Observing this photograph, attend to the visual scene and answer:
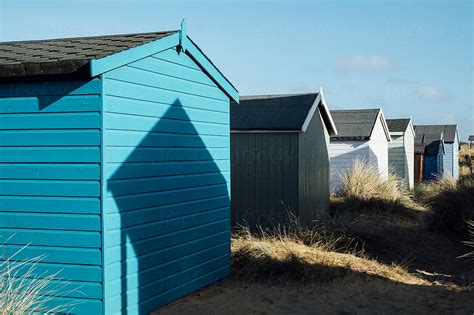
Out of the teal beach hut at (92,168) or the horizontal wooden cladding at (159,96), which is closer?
the teal beach hut at (92,168)

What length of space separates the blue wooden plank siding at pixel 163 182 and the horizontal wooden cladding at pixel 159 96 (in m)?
0.01

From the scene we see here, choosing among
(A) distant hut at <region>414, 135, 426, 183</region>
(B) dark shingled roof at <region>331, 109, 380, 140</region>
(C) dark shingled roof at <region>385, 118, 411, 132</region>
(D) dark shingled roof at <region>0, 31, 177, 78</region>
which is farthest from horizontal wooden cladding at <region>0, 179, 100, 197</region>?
(A) distant hut at <region>414, 135, 426, 183</region>

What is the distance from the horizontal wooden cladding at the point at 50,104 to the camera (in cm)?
575

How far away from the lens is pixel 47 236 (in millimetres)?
5883

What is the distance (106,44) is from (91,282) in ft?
8.84

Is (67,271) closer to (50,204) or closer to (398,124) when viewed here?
(50,204)

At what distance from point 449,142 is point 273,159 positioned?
27025 mm

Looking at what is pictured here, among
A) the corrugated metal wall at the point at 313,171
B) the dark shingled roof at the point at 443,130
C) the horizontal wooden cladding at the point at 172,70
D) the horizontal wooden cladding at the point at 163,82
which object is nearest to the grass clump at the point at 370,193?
the corrugated metal wall at the point at 313,171

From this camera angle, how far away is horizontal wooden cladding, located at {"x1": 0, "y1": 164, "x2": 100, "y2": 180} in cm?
578

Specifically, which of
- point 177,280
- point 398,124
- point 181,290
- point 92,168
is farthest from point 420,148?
point 92,168

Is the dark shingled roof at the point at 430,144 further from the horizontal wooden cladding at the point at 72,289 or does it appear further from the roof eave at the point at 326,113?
the horizontal wooden cladding at the point at 72,289

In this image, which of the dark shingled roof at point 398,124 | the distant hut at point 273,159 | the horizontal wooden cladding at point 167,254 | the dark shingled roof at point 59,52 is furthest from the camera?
the dark shingled roof at point 398,124

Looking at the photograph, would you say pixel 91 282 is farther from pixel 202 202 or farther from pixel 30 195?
pixel 202 202

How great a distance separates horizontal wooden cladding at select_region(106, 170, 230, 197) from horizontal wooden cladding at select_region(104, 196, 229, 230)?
0.22 m
